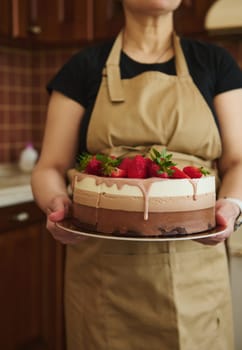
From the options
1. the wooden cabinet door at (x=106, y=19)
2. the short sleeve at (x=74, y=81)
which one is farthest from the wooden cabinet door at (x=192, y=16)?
the short sleeve at (x=74, y=81)

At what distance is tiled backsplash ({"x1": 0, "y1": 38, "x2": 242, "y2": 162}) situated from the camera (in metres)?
Result: 2.43

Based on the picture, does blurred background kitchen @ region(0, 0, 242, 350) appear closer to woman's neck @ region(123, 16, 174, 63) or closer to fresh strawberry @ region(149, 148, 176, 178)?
woman's neck @ region(123, 16, 174, 63)

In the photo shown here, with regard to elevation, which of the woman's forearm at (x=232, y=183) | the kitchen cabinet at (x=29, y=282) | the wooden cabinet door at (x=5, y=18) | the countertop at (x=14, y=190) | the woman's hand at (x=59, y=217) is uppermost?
the wooden cabinet door at (x=5, y=18)

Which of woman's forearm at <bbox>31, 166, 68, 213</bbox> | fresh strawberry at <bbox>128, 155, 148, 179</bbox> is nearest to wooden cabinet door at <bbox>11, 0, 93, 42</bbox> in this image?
woman's forearm at <bbox>31, 166, 68, 213</bbox>

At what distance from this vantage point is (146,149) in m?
1.12

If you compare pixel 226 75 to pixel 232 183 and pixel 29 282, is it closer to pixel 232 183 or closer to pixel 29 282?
pixel 232 183

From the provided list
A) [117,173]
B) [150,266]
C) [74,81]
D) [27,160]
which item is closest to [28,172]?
[27,160]

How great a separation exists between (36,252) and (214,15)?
40.7 inches

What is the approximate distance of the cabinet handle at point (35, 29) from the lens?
7.20 feet

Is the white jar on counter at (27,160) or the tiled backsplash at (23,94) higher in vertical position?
the tiled backsplash at (23,94)

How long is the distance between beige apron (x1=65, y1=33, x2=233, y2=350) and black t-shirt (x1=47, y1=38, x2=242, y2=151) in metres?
0.02

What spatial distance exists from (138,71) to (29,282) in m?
1.10

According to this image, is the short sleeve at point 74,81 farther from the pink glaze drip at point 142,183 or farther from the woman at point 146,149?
the pink glaze drip at point 142,183

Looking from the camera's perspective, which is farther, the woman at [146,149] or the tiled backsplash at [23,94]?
the tiled backsplash at [23,94]
